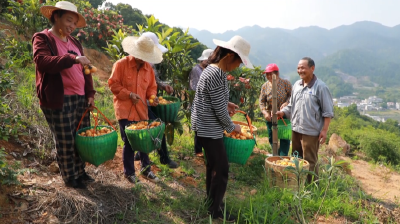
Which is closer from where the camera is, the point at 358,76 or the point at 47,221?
the point at 47,221

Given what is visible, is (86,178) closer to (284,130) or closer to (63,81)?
(63,81)

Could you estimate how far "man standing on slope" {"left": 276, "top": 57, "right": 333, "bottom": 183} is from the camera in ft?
10.7

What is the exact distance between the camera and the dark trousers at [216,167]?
2498mm

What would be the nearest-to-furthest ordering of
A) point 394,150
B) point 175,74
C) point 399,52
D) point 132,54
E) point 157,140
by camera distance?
point 157,140 < point 132,54 < point 175,74 < point 394,150 < point 399,52

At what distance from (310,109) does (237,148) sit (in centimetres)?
122

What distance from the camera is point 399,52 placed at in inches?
6004

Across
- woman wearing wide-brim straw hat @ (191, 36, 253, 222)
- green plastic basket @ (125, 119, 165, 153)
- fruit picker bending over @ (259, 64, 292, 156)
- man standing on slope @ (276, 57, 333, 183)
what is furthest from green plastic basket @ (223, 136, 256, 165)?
fruit picker bending over @ (259, 64, 292, 156)

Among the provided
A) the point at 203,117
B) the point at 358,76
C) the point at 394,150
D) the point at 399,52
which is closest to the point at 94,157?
the point at 203,117

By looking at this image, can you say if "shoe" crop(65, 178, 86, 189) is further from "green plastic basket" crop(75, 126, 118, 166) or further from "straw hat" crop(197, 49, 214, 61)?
"straw hat" crop(197, 49, 214, 61)

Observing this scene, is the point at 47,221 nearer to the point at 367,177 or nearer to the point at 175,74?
the point at 175,74

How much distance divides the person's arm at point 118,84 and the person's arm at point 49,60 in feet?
2.59

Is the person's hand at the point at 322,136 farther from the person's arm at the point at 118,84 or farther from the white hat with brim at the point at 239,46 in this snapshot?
the person's arm at the point at 118,84

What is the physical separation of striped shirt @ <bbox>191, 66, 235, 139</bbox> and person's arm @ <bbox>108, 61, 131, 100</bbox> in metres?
0.93

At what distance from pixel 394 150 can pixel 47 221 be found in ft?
37.0
